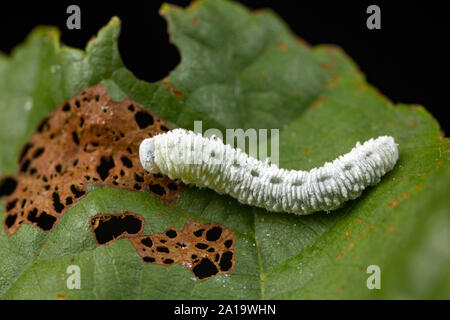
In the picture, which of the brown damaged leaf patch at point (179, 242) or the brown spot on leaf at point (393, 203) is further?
the brown damaged leaf patch at point (179, 242)

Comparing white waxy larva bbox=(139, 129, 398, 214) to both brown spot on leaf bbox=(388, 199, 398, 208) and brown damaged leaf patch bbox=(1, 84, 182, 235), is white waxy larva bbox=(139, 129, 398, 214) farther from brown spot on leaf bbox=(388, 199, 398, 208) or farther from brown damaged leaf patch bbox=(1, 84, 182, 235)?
brown spot on leaf bbox=(388, 199, 398, 208)

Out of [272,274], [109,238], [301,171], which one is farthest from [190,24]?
[272,274]

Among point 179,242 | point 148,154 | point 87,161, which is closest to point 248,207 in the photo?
point 179,242

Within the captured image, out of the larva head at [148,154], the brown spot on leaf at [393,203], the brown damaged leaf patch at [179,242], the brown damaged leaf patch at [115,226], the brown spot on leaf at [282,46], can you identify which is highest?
the brown spot on leaf at [282,46]

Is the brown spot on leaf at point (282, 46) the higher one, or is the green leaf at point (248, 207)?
the brown spot on leaf at point (282, 46)

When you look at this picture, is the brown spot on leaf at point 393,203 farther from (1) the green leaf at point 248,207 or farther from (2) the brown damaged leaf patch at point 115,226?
(2) the brown damaged leaf patch at point 115,226

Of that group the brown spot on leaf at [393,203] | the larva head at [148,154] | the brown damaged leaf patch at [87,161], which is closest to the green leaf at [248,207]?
the brown spot on leaf at [393,203]

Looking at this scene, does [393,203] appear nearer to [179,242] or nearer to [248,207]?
[248,207]
